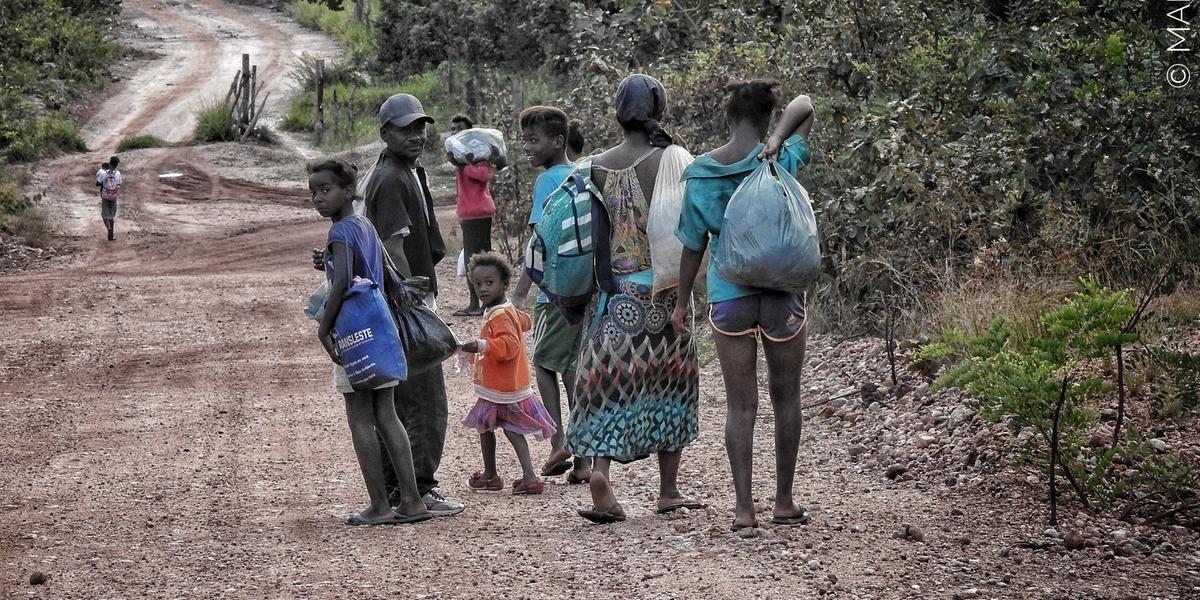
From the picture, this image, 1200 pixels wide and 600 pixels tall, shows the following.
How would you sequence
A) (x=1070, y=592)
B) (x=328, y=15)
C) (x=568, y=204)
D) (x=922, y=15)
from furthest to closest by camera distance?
(x=328, y=15), (x=922, y=15), (x=568, y=204), (x=1070, y=592)

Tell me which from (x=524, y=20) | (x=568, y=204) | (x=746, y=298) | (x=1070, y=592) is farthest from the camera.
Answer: (x=524, y=20)

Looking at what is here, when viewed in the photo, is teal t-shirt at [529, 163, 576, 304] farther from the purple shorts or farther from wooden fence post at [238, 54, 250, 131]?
wooden fence post at [238, 54, 250, 131]

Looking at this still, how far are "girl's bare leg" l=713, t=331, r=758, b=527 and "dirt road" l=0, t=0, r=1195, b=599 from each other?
19 cm

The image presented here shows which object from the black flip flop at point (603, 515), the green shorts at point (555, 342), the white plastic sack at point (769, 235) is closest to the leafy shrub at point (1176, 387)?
the white plastic sack at point (769, 235)

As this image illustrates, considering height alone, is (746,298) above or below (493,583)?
above

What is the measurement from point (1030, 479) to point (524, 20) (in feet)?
86.6

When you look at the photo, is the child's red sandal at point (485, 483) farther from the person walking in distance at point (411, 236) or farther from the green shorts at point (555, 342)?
the green shorts at point (555, 342)

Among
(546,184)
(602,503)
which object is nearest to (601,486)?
(602,503)

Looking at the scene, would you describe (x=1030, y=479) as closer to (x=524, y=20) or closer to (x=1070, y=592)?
(x=1070, y=592)

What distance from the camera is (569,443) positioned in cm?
577

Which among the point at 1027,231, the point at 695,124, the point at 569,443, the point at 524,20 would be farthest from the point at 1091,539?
the point at 524,20

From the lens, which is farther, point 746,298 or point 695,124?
point 695,124

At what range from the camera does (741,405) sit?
208 inches

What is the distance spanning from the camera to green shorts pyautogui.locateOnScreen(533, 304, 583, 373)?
21.6ft
